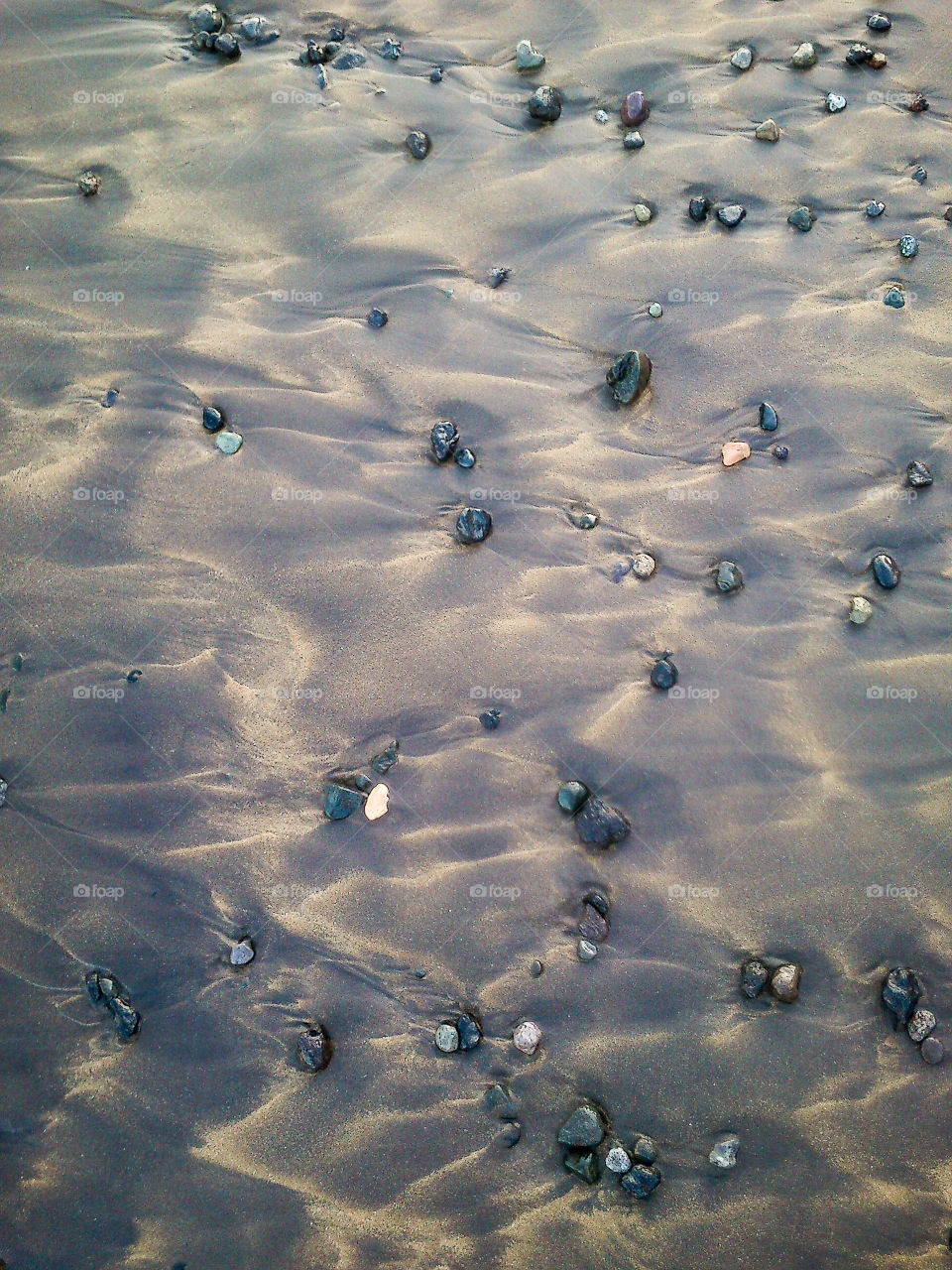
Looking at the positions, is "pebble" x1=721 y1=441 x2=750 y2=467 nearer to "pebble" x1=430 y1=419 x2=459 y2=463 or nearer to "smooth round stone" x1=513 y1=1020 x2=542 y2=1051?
"pebble" x1=430 y1=419 x2=459 y2=463

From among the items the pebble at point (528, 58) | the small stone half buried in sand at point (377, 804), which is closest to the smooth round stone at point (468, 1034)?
the small stone half buried in sand at point (377, 804)

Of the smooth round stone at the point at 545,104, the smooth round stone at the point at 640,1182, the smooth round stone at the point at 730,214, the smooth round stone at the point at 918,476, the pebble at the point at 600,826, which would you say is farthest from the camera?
the smooth round stone at the point at 545,104

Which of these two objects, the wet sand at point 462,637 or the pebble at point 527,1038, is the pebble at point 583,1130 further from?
the pebble at point 527,1038

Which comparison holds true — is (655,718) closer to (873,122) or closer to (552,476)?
(552,476)

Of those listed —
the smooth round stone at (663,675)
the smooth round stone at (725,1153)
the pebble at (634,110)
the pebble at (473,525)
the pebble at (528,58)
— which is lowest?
the smooth round stone at (725,1153)

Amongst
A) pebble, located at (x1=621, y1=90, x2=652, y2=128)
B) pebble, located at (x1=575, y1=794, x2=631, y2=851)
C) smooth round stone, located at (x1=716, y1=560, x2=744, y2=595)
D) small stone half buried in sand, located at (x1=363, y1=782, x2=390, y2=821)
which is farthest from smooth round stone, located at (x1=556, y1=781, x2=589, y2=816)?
pebble, located at (x1=621, y1=90, x2=652, y2=128)

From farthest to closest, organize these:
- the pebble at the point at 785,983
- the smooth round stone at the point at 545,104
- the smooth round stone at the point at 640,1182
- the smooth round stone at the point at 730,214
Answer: the smooth round stone at the point at 545,104 < the smooth round stone at the point at 730,214 < the pebble at the point at 785,983 < the smooth round stone at the point at 640,1182

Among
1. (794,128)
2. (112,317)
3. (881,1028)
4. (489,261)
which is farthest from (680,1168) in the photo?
(794,128)

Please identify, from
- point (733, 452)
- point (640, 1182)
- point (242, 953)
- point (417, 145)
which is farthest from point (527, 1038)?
point (417, 145)
